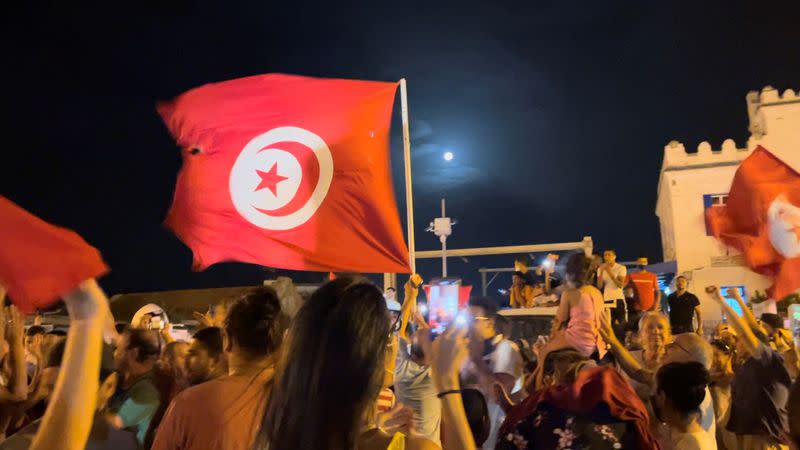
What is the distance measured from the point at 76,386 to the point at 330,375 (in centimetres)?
66

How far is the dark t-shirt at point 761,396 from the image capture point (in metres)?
5.63

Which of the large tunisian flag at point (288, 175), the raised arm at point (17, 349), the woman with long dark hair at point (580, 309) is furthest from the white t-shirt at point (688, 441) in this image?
the large tunisian flag at point (288, 175)

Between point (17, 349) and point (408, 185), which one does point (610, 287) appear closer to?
point (408, 185)

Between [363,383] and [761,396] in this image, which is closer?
[363,383]

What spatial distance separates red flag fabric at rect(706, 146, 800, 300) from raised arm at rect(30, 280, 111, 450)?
5.92 meters

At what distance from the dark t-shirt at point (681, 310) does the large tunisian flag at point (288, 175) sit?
15.9 feet

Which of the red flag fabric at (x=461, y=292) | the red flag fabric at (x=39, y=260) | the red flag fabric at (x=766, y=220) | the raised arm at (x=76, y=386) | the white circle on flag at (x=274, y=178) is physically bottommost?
the raised arm at (x=76, y=386)

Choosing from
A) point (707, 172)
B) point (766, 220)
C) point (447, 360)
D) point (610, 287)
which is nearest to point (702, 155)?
point (707, 172)

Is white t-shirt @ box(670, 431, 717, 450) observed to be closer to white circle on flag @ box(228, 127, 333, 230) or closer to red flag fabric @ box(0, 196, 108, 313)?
red flag fabric @ box(0, 196, 108, 313)

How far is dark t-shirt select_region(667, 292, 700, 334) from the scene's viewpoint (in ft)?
31.2

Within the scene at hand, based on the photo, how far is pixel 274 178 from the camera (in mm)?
7629

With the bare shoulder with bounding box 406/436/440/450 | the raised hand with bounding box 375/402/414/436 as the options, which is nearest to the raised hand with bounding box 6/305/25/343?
the raised hand with bounding box 375/402/414/436

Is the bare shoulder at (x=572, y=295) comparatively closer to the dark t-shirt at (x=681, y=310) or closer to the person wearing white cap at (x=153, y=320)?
the person wearing white cap at (x=153, y=320)

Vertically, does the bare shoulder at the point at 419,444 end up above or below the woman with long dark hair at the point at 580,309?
below
